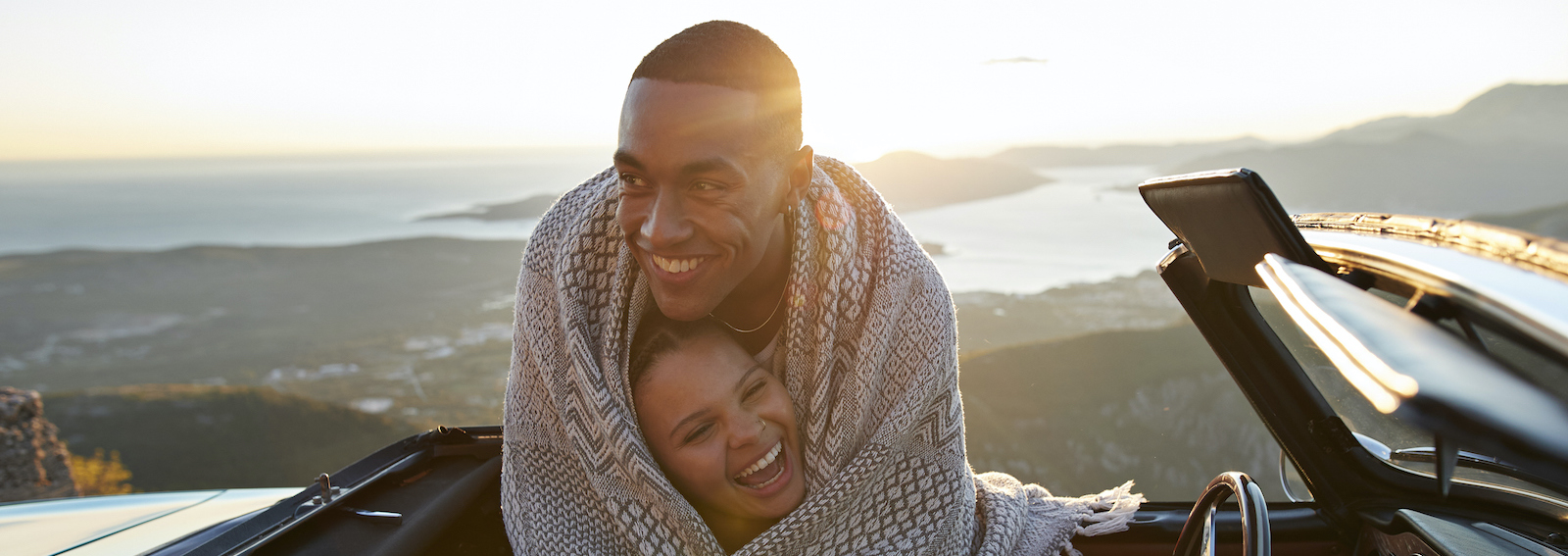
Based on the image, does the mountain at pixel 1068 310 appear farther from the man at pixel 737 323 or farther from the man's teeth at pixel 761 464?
the man's teeth at pixel 761 464

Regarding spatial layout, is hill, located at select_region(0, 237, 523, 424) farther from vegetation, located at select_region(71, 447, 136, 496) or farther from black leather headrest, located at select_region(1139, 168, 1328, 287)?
black leather headrest, located at select_region(1139, 168, 1328, 287)

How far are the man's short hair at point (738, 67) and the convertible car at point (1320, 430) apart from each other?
0.88m

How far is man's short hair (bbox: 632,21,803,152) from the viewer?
73.6 inches

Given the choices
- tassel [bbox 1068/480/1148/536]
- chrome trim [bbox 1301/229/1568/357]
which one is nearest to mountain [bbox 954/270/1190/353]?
tassel [bbox 1068/480/1148/536]

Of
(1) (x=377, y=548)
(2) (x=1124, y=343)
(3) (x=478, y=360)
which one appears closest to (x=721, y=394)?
(1) (x=377, y=548)

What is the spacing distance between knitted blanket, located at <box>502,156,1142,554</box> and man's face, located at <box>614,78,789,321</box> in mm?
281

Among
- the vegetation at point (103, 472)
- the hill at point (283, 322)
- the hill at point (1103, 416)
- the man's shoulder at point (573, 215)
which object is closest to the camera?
the man's shoulder at point (573, 215)

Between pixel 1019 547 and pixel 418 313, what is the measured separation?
111 ft

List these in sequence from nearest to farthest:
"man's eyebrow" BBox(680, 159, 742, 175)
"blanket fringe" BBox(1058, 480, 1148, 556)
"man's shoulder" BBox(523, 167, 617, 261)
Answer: "man's eyebrow" BBox(680, 159, 742, 175) → "man's shoulder" BBox(523, 167, 617, 261) → "blanket fringe" BBox(1058, 480, 1148, 556)

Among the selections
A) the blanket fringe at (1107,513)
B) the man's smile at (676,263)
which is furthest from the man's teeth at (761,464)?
the blanket fringe at (1107,513)

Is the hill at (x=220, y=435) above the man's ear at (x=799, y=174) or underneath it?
underneath

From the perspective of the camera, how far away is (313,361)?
26.9 meters

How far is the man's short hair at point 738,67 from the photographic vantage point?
187cm

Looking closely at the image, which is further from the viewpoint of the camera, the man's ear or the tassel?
the tassel
